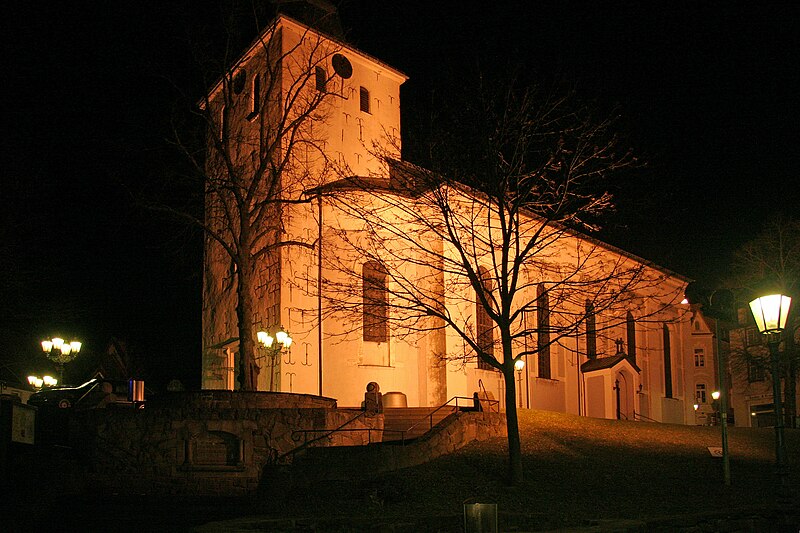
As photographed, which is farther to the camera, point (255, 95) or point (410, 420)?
point (255, 95)

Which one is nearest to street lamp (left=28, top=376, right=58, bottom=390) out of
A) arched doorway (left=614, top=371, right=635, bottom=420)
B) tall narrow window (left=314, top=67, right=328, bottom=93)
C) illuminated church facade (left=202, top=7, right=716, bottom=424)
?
illuminated church facade (left=202, top=7, right=716, bottom=424)

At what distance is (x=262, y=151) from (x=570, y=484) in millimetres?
15631

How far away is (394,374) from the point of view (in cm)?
3103

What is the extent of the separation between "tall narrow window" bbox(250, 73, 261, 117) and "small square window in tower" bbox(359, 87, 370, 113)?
13.7ft

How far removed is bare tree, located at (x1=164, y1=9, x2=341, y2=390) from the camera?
28.9 metres

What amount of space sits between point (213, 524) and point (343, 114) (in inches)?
934

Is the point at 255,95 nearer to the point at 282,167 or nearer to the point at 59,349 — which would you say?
the point at 282,167

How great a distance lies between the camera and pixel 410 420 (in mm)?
25875

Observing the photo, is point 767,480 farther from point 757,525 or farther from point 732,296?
point 732,296

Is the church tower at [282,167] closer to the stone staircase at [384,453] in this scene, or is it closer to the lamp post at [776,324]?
the stone staircase at [384,453]

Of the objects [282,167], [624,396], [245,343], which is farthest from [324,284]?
[624,396]

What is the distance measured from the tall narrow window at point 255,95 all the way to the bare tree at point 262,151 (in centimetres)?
Answer: 4

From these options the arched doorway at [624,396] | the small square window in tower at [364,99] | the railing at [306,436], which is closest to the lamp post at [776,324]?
the railing at [306,436]

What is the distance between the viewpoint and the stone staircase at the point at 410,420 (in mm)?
24312
